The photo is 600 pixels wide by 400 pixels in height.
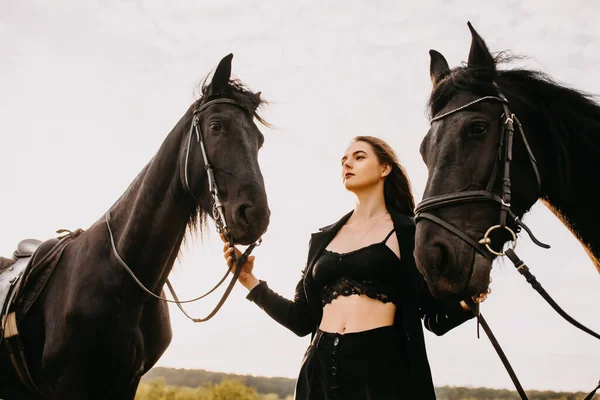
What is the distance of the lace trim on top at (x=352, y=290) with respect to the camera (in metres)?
3.03

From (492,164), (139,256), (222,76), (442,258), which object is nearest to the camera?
(442,258)

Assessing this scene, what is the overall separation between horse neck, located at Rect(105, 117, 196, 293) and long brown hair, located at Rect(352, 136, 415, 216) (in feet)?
4.53

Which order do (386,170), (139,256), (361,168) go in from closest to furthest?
(361,168)
(386,170)
(139,256)

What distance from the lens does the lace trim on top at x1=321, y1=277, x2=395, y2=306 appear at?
3.03 meters

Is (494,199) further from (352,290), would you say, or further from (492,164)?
(352,290)

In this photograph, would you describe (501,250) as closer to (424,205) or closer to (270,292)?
(424,205)

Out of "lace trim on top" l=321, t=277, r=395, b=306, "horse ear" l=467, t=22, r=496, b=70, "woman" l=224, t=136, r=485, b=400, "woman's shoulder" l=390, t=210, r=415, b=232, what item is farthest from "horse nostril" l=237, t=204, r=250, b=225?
"horse ear" l=467, t=22, r=496, b=70

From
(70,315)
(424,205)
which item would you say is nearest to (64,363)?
(70,315)

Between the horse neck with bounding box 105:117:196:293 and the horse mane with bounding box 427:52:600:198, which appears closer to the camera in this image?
the horse mane with bounding box 427:52:600:198

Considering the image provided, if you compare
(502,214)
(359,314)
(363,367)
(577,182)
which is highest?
(577,182)

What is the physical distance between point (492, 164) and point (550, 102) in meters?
0.65

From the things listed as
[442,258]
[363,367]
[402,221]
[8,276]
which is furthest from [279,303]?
[8,276]

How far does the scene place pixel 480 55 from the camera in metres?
3.00

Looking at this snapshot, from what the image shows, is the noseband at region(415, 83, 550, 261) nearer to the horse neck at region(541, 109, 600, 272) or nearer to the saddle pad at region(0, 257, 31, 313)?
the horse neck at region(541, 109, 600, 272)
